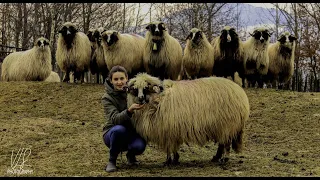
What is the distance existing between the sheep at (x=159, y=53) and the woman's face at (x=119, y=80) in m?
6.71

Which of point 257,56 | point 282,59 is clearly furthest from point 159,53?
point 282,59

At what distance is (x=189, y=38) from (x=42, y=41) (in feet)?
19.1

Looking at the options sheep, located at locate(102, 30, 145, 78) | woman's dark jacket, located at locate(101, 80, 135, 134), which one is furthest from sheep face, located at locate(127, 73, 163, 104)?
sheep, located at locate(102, 30, 145, 78)

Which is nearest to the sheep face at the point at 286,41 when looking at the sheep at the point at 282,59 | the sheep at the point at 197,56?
the sheep at the point at 282,59

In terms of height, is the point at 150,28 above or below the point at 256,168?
above

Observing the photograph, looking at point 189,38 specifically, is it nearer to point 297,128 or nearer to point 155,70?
point 155,70

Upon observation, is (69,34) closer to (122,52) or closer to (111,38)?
(111,38)

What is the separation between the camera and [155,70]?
13.4 meters

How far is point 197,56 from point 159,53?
1.54 metres

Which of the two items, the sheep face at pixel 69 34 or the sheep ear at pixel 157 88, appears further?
the sheep face at pixel 69 34

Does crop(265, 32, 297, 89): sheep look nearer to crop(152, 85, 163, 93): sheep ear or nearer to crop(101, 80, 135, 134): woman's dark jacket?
crop(152, 85, 163, 93): sheep ear

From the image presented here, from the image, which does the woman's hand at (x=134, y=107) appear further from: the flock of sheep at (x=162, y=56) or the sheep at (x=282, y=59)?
the sheep at (x=282, y=59)

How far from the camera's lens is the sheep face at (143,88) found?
6141 millimetres

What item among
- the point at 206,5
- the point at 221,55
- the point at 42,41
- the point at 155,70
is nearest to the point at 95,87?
the point at 155,70
